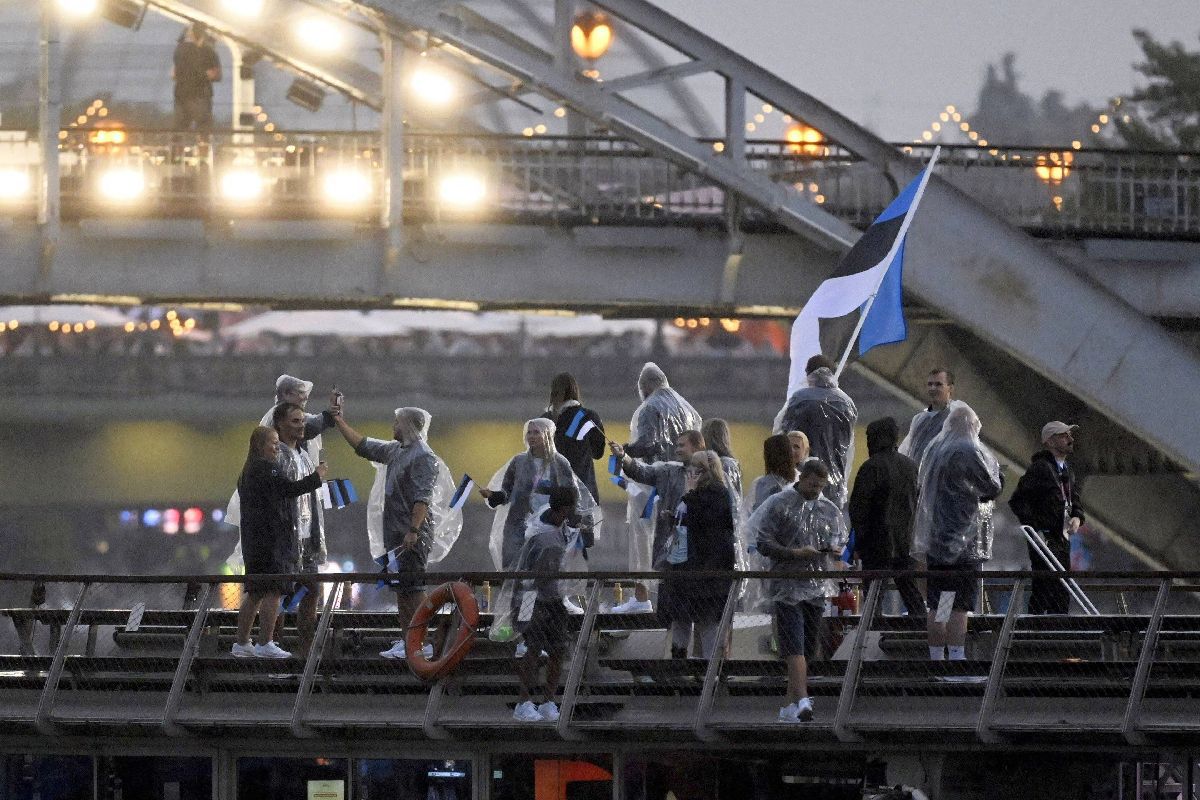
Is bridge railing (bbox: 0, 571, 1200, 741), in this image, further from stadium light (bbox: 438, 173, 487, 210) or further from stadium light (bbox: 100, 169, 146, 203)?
stadium light (bbox: 438, 173, 487, 210)

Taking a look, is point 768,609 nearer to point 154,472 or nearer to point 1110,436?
point 1110,436

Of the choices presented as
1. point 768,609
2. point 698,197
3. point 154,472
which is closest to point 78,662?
point 768,609

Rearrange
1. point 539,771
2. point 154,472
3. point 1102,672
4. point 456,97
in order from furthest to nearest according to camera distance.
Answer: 1. point 154,472
2. point 456,97
3. point 539,771
4. point 1102,672

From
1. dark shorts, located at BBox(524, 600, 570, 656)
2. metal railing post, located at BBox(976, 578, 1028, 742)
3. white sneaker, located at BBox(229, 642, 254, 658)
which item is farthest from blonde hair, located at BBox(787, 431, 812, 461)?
white sneaker, located at BBox(229, 642, 254, 658)

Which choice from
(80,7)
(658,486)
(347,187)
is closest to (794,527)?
(658,486)

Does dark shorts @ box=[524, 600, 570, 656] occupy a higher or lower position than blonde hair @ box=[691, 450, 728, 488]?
lower

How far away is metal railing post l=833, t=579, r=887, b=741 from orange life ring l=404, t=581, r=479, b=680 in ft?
7.71

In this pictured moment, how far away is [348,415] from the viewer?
59.3 metres

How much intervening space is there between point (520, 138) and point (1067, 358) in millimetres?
6197

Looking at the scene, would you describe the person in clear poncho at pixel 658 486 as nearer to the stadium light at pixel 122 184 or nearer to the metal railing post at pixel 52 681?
the metal railing post at pixel 52 681

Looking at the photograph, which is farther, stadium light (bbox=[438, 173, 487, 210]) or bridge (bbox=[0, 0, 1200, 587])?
stadium light (bbox=[438, 173, 487, 210])

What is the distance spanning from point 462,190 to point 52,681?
10458mm

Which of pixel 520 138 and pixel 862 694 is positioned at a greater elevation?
pixel 520 138

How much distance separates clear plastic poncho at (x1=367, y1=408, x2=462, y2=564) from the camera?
1561cm
